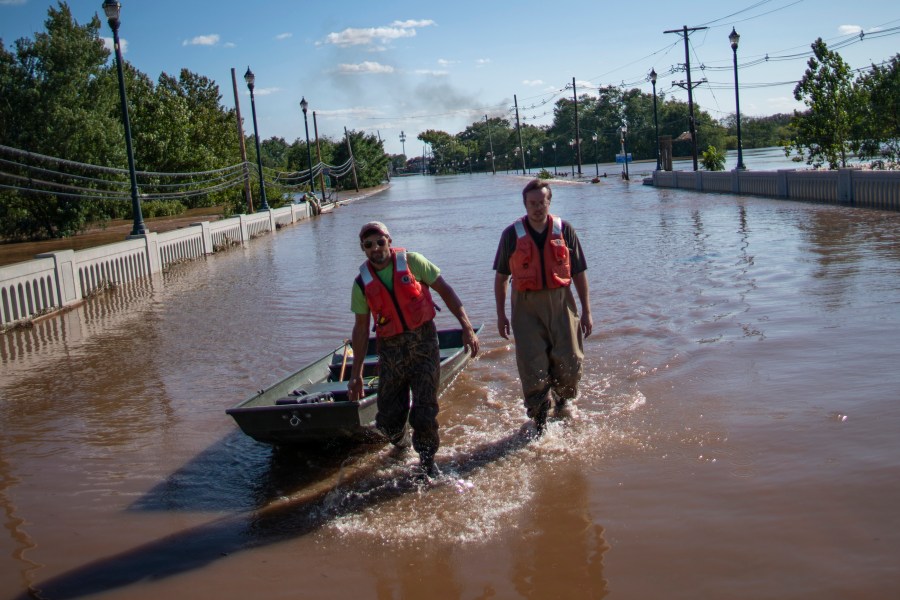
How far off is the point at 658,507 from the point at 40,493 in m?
4.47

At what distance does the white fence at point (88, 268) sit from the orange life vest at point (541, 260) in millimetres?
10311

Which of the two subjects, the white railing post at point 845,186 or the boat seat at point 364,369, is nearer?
the boat seat at point 364,369

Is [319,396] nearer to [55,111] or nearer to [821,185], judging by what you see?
[821,185]

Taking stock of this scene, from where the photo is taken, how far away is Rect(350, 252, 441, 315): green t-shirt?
5727 millimetres

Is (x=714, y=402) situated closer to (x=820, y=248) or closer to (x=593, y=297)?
(x=593, y=297)

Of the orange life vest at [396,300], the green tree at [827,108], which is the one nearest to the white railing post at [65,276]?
the orange life vest at [396,300]

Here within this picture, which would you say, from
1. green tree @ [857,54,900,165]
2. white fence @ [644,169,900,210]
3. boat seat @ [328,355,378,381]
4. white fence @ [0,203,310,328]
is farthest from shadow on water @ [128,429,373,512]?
green tree @ [857,54,900,165]

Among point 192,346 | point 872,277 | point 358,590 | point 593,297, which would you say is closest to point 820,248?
point 872,277

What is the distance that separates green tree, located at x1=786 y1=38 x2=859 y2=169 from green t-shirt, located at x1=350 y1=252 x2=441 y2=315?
30863mm

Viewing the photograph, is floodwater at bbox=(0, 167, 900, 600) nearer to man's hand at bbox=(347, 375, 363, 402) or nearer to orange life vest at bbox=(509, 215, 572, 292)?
man's hand at bbox=(347, 375, 363, 402)

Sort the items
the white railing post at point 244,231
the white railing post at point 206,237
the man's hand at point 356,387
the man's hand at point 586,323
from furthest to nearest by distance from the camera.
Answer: the white railing post at point 244,231 < the white railing post at point 206,237 < the man's hand at point 586,323 < the man's hand at point 356,387

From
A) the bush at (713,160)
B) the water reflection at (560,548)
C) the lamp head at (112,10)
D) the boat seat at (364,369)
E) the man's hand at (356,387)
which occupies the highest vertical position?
the lamp head at (112,10)

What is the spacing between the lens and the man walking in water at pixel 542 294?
6.23m

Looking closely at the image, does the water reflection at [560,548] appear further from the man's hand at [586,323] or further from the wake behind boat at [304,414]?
the wake behind boat at [304,414]
